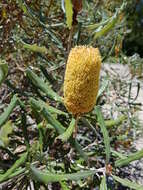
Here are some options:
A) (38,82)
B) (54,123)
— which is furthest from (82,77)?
(38,82)

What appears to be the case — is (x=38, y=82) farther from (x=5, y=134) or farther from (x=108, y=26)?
(x=5, y=134)

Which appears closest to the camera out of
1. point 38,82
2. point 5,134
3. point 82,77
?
point 5,134

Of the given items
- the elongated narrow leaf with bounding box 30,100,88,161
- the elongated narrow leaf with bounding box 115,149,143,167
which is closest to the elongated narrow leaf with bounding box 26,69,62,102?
the elongated narrow leaf with bounding box 30,100,88,161

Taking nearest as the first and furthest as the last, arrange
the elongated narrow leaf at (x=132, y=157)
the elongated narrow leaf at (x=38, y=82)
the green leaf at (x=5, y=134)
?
the green leaf at (x=5, y=134) → the elongated narrow leaf at (x=132, y=157) → the elongated narrow leaf at (x=38, y=82)

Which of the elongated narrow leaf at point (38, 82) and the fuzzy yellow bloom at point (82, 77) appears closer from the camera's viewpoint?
the fuzzy yellow bloom at point (82, 77)

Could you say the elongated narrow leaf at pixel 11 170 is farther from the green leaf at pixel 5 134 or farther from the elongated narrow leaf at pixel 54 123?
the green leaf at pixel 5 134

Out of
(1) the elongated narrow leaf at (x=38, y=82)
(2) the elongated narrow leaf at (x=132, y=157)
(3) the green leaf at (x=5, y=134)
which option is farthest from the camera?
(1) the elongated narrow leaf at (x=38, y=82)

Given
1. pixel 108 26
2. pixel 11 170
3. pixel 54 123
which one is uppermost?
pixel 108 26

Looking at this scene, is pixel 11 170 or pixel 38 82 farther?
pixel 38 82

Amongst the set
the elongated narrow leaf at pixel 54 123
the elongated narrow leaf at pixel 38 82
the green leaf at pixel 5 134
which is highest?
the elongated narrow leaf at pixel 38 82

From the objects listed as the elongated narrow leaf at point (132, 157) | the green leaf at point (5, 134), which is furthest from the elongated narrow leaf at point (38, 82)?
the green leaf at point (5, 134)
